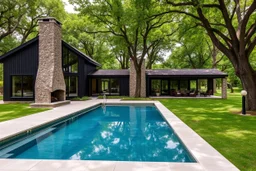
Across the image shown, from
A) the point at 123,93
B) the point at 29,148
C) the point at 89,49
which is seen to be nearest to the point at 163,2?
the point at 29,148

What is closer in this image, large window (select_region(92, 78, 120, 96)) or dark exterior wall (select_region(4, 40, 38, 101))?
dark exterior wall (select_region(4, 40, 38, 101))

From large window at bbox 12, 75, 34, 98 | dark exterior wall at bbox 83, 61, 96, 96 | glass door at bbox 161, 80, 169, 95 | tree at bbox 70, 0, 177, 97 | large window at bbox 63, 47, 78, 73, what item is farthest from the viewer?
glass door at bbox 161, 80, 169, 95

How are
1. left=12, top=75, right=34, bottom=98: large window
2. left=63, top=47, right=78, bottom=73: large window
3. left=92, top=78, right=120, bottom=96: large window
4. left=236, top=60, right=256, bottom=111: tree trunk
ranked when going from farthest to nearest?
1. left=92, top=78, right=120, bottom=96: large window
2. left=63, top=47, right=78, bottom=73: large window
3. left=12, top=75, right=34, bottom=98: large window
4. left=236, top=60, right=256, bottom=111: tree trunk

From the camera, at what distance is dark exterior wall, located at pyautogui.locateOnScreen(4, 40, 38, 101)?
16.6 m

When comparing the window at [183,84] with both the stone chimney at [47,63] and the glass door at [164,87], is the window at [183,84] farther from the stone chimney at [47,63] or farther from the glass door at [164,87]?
the stone chimney at [47,63]

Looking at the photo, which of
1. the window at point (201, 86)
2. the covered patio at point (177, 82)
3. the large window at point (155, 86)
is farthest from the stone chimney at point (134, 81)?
the window at point (201, 86)

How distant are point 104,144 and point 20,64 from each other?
13.9 metres

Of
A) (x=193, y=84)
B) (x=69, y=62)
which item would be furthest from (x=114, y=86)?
(x=193, y=84)

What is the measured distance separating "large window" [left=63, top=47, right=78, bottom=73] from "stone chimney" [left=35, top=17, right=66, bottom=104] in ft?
11.6

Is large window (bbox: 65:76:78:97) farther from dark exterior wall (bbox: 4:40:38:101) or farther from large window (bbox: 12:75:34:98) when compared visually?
dark exterior wall (bbox: 4:40:38:101)

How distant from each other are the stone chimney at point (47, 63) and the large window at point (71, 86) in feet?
13.5

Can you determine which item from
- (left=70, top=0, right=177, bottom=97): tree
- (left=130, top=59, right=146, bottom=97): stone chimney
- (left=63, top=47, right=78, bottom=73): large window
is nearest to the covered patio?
(left=130, top=59, right=146, bottom=97): stone chimney

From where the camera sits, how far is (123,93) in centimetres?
2309

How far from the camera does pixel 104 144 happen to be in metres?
6.21
